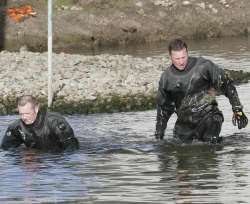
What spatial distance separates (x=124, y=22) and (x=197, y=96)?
99.3 ft

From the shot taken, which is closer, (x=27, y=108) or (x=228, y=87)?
(x=27, y=108)

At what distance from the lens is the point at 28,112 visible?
50.3 ft

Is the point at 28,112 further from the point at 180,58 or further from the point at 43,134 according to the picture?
the point at 180,58

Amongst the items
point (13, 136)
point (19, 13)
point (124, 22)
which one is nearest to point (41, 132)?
point (13, 136)

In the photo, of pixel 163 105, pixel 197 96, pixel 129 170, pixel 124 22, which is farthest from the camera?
pixel 124 22

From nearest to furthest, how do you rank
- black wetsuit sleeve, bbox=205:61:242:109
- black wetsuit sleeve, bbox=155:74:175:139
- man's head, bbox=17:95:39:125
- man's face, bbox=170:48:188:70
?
man's head, bbox=17:95:39:125
man's face, bbox=170:48:188:70
black wetsuit sleeve, bbox=205:61:242:109
black wetsuit sleeve, bbox=155:74:175:139

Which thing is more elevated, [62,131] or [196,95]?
[196,95]

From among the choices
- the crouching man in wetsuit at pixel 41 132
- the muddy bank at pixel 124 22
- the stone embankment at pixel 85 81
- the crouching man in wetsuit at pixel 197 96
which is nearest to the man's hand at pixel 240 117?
the crouching man in wetsuit at pixel 197 96

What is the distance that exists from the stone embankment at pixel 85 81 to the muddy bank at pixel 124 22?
11.5m

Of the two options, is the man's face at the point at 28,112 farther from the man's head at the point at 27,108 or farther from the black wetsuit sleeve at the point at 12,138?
the black wetsuit sleeve at the point at 12,138

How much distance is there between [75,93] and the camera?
25.3m

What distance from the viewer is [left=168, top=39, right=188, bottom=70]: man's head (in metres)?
15.2

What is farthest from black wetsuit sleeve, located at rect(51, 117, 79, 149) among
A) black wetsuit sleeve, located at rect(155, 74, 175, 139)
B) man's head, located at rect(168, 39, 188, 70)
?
man's head, located at rect(168, 39, 188, 70)

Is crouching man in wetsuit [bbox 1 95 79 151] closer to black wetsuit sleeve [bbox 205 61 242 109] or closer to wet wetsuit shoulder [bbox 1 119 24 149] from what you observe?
wet wetsuit shoulder [bbox 1 119 24 149]
